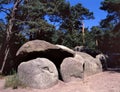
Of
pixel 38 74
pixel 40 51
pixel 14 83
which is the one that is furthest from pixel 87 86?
pixel 14 83

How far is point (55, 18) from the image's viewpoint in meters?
26.2

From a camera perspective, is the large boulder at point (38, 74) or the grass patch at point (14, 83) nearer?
the large boulder at point (38, 74)

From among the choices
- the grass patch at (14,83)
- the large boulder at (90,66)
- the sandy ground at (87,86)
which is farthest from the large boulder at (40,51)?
the sandy ground at (87,86)

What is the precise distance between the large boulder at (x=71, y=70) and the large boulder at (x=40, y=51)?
895 millimetres

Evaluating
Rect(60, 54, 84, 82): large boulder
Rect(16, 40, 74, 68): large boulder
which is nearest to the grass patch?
Rect(16, 40, 74, 68): large boulder

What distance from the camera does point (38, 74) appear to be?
12.1 meters

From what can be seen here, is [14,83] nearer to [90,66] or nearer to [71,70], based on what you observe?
Result: [71,70]

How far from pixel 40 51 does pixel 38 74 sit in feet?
5.22

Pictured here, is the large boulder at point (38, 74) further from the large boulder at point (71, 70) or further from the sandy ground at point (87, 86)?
the large boulder at point (71, 70)

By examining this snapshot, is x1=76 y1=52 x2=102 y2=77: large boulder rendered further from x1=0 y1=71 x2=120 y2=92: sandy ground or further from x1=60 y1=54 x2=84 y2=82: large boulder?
x1=0 y1=71 x2=120 y2=92: sandy ground

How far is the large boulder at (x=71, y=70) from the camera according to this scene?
13234 millimetres

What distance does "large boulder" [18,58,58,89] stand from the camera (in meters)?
12.1

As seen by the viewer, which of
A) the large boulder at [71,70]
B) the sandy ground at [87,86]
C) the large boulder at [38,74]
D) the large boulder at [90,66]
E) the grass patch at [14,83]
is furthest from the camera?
the large boulder at [90,66]

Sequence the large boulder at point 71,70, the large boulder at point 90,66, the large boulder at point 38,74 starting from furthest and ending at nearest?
the large boulder at point 90,66, the large boulder at point 71,70, the large boulder at point 38,74
